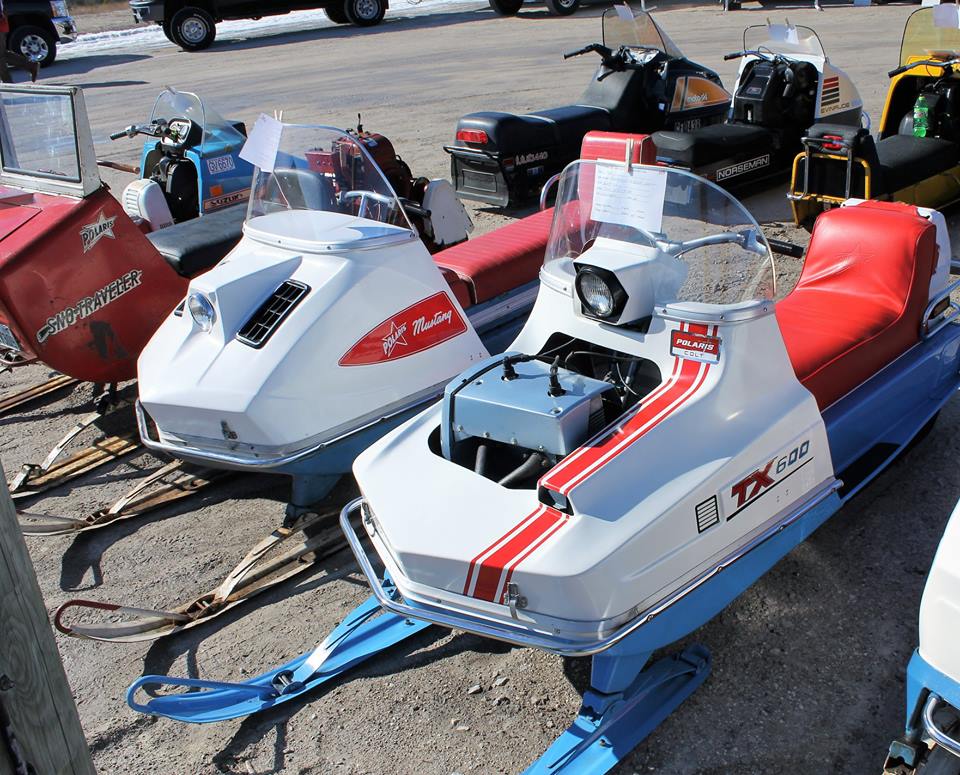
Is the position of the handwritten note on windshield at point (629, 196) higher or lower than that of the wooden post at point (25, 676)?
higher

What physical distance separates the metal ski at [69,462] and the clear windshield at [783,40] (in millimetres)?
5859

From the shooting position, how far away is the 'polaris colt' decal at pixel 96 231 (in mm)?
4328

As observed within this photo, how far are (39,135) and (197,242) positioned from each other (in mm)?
891

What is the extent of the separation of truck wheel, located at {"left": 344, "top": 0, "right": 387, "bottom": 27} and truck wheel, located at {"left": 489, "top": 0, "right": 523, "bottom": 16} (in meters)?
2.31

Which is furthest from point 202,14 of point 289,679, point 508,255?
point 289,679

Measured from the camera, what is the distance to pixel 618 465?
8.23 ft

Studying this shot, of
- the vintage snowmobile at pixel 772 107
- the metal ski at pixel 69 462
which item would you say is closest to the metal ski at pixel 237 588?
the metal ski at pixel 69 462

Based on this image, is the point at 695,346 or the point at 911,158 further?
the point at 911,158

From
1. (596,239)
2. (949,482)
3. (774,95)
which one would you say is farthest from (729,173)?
(596,239)

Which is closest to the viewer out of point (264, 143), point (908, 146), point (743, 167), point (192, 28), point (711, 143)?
point (264, 143)

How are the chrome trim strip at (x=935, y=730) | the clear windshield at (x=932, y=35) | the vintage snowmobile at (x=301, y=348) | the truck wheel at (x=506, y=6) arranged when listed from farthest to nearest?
the truck wheel at (x=506, y=6) < the clear windshield at (x=932, y=35) < the vintage snowmobile at (x=301, y=348) < the chrome trim strip at (x=935, y=730)

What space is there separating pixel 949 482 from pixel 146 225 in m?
4.56

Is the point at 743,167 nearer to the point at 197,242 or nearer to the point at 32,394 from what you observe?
the point at 197,242

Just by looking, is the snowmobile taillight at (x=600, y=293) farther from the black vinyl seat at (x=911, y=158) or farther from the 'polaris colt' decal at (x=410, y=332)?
the black vinyl seat at (x=911, y=158)
